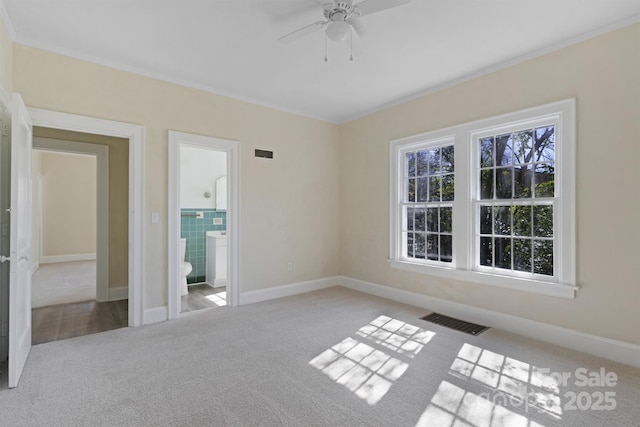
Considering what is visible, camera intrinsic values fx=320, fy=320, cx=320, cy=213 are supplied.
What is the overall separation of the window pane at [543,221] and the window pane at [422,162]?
139 centimetres

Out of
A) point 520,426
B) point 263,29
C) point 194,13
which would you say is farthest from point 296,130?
point 520,426

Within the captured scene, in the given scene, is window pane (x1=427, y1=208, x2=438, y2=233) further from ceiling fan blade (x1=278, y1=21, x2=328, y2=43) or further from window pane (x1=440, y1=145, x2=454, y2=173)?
ceiling fan blade (x1=278, y1=21, x2=328, y2=43)

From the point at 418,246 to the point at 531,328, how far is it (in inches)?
61.9

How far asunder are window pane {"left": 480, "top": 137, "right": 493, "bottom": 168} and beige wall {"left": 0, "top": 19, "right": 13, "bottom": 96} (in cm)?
450

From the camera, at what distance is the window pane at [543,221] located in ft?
10.3

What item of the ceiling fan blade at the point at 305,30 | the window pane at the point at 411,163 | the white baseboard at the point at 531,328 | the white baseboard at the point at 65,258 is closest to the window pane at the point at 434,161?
the window pane at the point at 411,163

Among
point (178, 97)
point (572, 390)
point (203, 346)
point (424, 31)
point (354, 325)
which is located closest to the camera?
point (572, 390)

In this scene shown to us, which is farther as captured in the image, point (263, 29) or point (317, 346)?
point (317, 346)

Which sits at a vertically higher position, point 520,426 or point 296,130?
point 296,130

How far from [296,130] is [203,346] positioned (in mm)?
3277

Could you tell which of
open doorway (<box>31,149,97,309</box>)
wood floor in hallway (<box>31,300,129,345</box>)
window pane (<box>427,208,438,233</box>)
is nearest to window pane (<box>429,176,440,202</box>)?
window pane (<box>427,208,438,233</box>)

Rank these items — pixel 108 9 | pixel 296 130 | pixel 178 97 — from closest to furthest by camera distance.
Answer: pixel 108 9, pixel 178 97, pixel 296 130

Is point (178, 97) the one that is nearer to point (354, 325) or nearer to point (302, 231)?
point (302, 231)

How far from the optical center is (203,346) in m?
2.99
